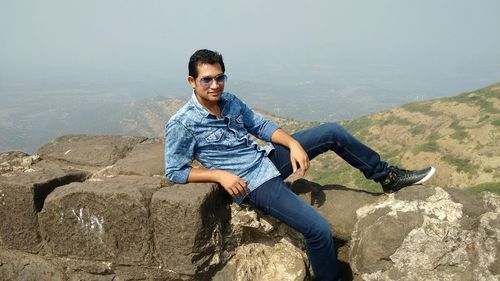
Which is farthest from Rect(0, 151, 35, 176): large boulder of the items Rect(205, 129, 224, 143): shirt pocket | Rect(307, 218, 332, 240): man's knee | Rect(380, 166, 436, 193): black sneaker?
Rect(380, 166, 436, 193): black sneaker

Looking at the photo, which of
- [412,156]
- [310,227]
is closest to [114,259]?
[310,227]

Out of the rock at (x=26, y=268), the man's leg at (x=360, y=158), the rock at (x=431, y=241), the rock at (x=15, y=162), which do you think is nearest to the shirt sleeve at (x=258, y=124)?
the man's leg at (x=360, y=158)

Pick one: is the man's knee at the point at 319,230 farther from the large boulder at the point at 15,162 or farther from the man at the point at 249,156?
the large boulder at the point at 15,162

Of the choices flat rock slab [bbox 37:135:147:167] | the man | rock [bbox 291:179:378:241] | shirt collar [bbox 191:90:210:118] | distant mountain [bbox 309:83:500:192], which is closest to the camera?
the man

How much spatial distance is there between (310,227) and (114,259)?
6.38 feet

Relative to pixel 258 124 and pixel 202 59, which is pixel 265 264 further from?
pixel 202 59

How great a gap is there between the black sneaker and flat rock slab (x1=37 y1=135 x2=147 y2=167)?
3.34m

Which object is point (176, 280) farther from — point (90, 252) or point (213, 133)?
point (213, 133)

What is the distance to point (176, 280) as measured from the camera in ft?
12.4

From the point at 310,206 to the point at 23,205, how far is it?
287 cm

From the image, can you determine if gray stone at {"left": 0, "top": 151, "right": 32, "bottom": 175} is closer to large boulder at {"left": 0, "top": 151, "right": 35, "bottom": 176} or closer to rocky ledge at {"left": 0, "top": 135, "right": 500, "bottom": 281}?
large boulder at {"left": 0, "top": 151, "right": 35, "bottom": 176}

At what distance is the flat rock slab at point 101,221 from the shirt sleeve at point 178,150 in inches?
9.5

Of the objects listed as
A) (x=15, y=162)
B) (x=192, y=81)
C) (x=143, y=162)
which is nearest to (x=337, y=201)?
(x=192, y=81)

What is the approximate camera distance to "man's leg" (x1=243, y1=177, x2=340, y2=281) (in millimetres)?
3604
